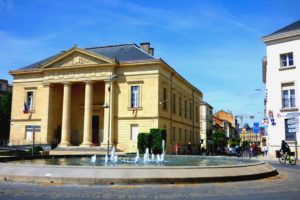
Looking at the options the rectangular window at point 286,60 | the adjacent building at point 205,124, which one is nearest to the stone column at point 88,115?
the rectangular window at point 286,60

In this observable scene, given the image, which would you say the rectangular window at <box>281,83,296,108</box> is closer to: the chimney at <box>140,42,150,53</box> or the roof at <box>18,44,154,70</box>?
the roof at <box>18,44,154,70</box>

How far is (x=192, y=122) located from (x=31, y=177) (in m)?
56.5

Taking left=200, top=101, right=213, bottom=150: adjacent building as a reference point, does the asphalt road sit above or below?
below

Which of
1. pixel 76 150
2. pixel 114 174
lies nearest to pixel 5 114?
pixel 76 150

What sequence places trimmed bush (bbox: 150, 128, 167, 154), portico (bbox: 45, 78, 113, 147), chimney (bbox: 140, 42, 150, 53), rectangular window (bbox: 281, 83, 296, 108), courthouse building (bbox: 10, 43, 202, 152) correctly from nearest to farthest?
1. rectangular window (bbox: 281, 83, 296, 108)
2. trimmed bush (bbox: 150, 128, 167, 154)
3. courthouse building (bbox: 10, 43, 202, 152)
4. portico (bbox: 45, 78, 113, 147)
5. chimney (bbox: 140, 42, 150, 53)

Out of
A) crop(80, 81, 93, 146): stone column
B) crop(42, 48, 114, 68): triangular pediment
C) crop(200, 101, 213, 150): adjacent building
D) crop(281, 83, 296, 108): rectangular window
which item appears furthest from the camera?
crop(200, 101, 213, 150): adjacent building

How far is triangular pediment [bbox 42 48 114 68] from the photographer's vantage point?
160 feet

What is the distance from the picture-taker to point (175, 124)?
55.8 m

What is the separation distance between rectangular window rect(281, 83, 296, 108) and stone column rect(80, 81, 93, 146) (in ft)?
83.1

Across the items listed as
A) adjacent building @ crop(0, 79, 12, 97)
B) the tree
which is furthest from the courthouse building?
adjacent building @ crop(0, 79, 12, 97)

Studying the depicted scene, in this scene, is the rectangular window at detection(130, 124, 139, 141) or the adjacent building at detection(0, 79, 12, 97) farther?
the adjacent building at detection(0, 79, 12, 97)

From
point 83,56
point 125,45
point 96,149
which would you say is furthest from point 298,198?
point 125,45

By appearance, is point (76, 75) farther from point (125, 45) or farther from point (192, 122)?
point (192, 122)

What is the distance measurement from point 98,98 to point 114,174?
40.8m
